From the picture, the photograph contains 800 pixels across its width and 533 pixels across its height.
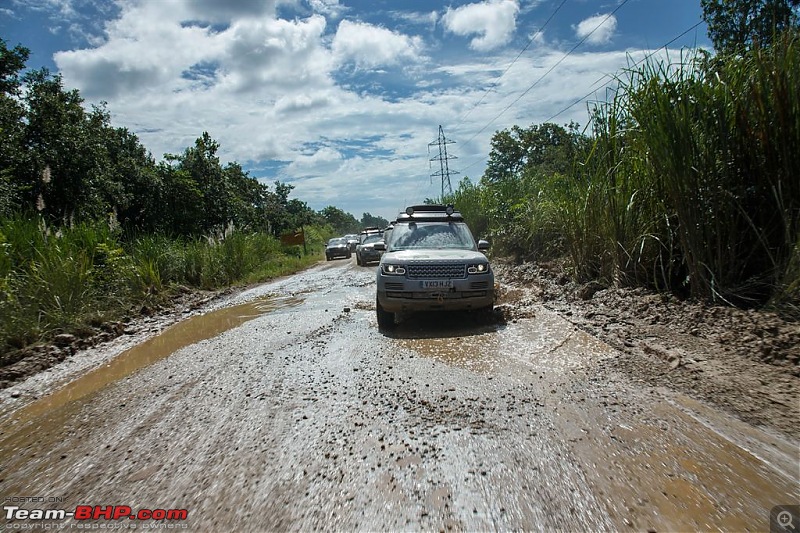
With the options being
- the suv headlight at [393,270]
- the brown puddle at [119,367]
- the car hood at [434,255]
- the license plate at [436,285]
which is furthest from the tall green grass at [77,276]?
the license plate at [436,285]

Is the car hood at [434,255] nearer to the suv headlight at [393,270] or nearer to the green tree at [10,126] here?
the suv headlight at [393,270]

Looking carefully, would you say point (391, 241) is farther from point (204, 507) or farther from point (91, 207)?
point (91, 207)

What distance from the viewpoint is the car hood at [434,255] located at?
20.6 feet

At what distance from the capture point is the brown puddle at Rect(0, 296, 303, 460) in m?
3.57

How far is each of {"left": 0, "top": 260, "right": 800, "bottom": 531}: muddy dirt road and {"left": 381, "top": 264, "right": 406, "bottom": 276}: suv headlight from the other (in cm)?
153

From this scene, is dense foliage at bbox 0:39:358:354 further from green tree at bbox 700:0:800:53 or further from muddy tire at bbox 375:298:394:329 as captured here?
green tree at bbox 700:0:800:53

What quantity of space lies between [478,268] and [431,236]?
1.47 meters

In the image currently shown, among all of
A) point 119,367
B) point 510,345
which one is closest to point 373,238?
point 119,367

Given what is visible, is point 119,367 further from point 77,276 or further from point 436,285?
point 436,285

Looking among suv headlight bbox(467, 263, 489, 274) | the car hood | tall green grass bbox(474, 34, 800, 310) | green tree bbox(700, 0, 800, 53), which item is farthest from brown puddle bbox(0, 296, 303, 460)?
green tree bbox(700, 0, 800, 53)

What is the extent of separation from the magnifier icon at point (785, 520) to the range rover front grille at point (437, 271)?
4368 millimetres

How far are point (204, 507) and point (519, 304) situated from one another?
632 centimetres

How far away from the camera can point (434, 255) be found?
21.3 ft

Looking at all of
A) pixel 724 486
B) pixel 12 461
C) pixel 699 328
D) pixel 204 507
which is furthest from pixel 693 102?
pixel 12 461
